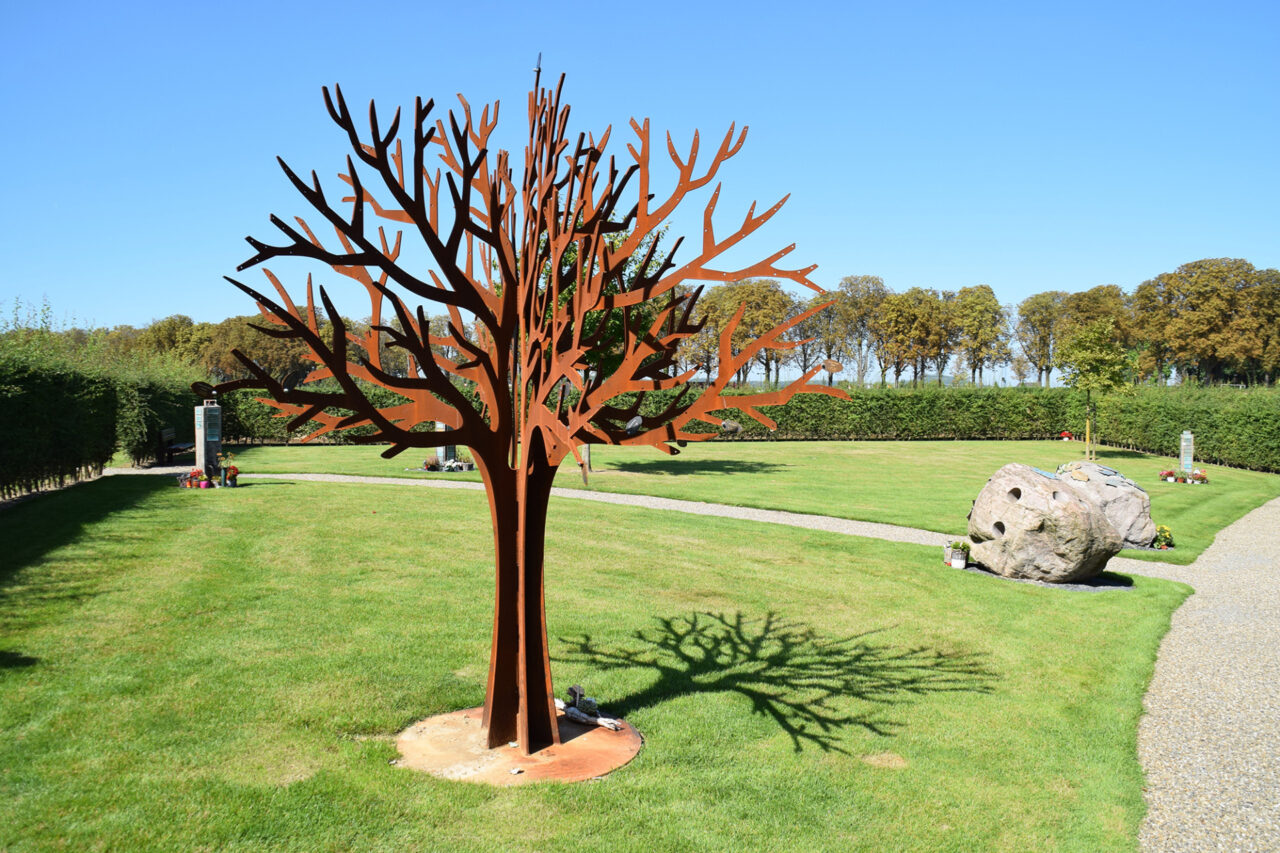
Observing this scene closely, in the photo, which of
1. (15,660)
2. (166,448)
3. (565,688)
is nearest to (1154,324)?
(166,448)

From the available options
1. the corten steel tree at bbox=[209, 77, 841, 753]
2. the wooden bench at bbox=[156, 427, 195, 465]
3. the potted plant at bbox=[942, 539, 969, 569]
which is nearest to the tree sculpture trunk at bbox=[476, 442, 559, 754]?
the corten steel tree at bbox=[209, 77, 841, 753]

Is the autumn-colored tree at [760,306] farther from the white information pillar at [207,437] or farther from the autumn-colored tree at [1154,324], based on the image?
the white information pillar at [207,437]

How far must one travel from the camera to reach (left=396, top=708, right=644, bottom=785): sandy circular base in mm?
4852

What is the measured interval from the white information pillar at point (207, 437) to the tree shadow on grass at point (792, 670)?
11.7 metres

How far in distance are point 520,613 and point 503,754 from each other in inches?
34.8

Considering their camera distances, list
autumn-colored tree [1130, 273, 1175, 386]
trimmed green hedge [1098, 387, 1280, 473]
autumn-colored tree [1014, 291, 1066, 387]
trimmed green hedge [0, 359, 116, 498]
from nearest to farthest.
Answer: trimmed green hedge [0, 359, 116, 498] < trimmed green hedge [1098, 387, 1280, 473] < autumn-colored tree [1130, 273, 1175, 386] < autumn-colored tree [1014, 291, 1066, 387]

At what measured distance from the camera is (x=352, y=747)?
16.5ft

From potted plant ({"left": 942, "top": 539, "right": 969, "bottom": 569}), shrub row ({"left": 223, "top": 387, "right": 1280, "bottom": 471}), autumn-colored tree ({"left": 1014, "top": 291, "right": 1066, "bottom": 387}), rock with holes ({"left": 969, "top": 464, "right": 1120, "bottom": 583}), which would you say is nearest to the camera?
rock with holes ({"left": 969, "top": 464, "right": 1120, "bottom": 583})

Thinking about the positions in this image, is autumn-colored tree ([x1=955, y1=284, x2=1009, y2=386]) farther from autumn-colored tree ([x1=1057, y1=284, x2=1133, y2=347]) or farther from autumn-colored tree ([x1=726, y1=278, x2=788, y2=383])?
autumn-colored tree ([x1=726, y1=278, x2=788, y2=383])

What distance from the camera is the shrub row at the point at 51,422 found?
1180cm

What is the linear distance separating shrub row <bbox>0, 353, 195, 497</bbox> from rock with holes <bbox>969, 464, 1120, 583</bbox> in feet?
44.8

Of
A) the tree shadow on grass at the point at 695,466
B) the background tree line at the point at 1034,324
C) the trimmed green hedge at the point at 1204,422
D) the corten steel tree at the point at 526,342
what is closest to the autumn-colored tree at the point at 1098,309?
the background tree line at the point at 1034,324

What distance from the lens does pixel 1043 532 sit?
34.1 ft

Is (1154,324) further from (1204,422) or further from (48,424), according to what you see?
(48,424)
